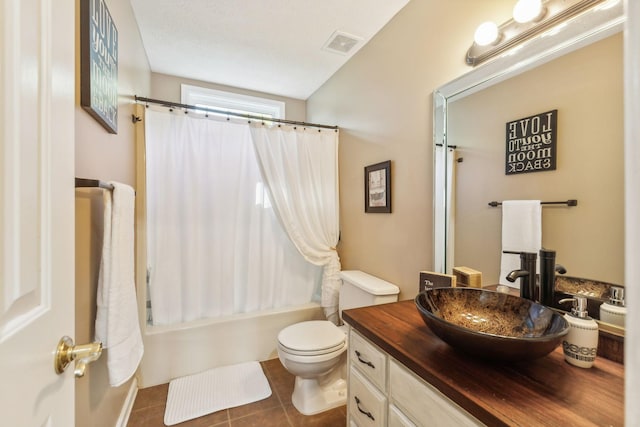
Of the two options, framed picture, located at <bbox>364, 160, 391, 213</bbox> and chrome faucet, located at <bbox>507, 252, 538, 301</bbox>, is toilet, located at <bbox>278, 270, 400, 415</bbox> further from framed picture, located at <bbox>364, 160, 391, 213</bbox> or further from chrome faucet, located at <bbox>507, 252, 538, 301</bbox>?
chrome faucet, located at <bbox>507, 252, 538, 301</bbox>

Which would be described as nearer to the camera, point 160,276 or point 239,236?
point 160,276

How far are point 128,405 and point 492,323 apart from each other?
2095 millimetres

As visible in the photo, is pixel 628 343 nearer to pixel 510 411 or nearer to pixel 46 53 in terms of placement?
pixel 510 411

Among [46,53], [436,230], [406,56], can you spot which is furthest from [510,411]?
[406,56]

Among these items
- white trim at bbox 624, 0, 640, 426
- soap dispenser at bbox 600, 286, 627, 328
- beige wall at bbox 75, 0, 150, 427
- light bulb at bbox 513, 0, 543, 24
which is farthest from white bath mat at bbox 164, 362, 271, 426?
light bulb at bbox 513, 0, 543, 24

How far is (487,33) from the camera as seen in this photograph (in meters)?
1.20

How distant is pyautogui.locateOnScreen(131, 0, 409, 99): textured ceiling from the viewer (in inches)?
67.9

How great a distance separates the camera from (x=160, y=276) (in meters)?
2.00

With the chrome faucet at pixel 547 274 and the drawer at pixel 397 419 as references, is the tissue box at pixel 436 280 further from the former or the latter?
the drawer at pixel 397 419

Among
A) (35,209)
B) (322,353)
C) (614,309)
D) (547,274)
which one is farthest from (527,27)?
(322,353)

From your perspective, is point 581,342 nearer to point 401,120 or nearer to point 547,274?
point 547,274

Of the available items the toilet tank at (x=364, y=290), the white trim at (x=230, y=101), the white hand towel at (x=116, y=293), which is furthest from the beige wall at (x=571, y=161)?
the white trim at (x=230, y=101)

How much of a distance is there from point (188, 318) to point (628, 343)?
2.34 metres

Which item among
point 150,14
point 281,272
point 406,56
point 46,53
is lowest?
point 281,272
